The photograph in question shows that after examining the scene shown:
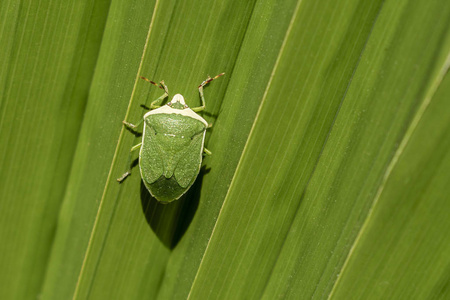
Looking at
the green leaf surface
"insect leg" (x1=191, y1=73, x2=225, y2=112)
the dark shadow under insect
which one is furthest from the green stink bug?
the green leaf surface

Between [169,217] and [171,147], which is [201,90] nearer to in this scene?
[171,147]

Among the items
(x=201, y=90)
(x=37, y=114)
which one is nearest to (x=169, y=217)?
(x=201, y=90)

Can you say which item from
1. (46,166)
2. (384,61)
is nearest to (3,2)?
(46,166)

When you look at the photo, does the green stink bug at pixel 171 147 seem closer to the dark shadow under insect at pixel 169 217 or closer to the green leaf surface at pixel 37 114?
the dark shadow under insect at pixel 169 217

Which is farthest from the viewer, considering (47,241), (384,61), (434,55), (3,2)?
(47,241)

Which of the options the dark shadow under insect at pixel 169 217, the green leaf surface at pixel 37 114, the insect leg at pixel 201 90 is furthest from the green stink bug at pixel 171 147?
the green leaf surface at pixel 37 114

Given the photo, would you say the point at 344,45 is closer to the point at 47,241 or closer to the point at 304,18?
the point at 304,18

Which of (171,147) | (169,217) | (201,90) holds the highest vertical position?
(201,90)

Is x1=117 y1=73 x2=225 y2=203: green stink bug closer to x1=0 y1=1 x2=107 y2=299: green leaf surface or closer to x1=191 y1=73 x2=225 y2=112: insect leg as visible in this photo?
x1=191 y1=73 x2=225 y2=112: insect leg
